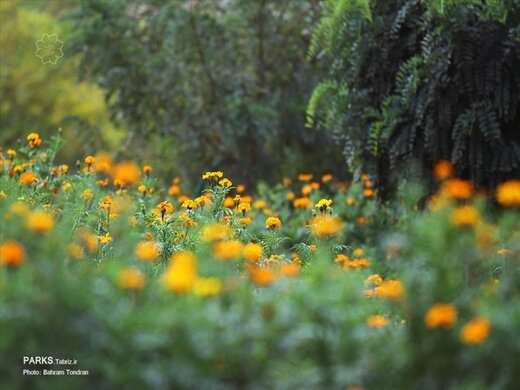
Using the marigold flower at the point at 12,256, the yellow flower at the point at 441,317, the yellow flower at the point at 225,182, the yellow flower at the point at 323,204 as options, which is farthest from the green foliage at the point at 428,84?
the marigold flower at the point at 12,256

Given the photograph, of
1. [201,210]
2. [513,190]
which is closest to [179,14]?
[201,210]

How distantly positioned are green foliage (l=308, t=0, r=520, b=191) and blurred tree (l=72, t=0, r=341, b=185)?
212cm

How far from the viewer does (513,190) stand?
2.04m

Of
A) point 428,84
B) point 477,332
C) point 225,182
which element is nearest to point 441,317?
point 477,332

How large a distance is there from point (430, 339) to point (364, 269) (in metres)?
2.38

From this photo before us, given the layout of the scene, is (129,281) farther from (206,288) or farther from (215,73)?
(215,73)

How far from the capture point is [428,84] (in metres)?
4.27

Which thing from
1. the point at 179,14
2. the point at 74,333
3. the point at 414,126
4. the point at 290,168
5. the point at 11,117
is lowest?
the point at 74,333

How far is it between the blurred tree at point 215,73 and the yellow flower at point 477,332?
16.3 feet

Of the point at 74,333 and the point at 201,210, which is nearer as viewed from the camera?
the point at 74,333

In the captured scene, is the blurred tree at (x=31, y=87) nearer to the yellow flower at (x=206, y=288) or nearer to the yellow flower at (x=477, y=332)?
the yellow flower at (x=206, y=288)

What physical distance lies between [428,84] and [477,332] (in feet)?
9.02

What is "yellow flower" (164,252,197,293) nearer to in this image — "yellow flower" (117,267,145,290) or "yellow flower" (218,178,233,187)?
"yellow flower" (117,267,145,290)

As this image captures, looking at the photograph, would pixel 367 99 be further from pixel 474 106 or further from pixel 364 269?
pixel 364 269
